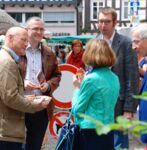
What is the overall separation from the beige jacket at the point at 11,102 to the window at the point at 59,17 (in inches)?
1794

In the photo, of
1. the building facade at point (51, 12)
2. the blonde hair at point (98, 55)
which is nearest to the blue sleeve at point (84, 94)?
the blonde hair at point (98, 55)

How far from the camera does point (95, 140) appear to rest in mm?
4691

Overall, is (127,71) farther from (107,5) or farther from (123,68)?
(107,5)

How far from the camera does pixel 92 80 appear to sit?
4.47 metres

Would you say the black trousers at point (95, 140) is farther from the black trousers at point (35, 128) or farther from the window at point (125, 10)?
the window at point (125, 10)

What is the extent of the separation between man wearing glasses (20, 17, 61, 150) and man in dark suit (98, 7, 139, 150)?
0.58 metres

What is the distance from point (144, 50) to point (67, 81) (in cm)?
331

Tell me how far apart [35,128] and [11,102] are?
37.7 inches

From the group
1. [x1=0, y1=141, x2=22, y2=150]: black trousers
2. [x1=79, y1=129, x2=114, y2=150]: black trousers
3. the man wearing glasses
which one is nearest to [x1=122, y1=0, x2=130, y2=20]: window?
the man wearing glasses

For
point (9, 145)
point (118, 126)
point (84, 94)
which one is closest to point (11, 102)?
point (9, 145)

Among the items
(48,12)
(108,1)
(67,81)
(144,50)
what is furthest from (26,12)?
(144,50)

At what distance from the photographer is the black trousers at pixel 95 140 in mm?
4656

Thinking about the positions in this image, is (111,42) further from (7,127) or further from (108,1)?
(108,1)

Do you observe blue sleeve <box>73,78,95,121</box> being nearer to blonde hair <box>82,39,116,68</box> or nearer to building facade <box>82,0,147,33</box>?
blonde hair <box>82,39,116,68</box>
